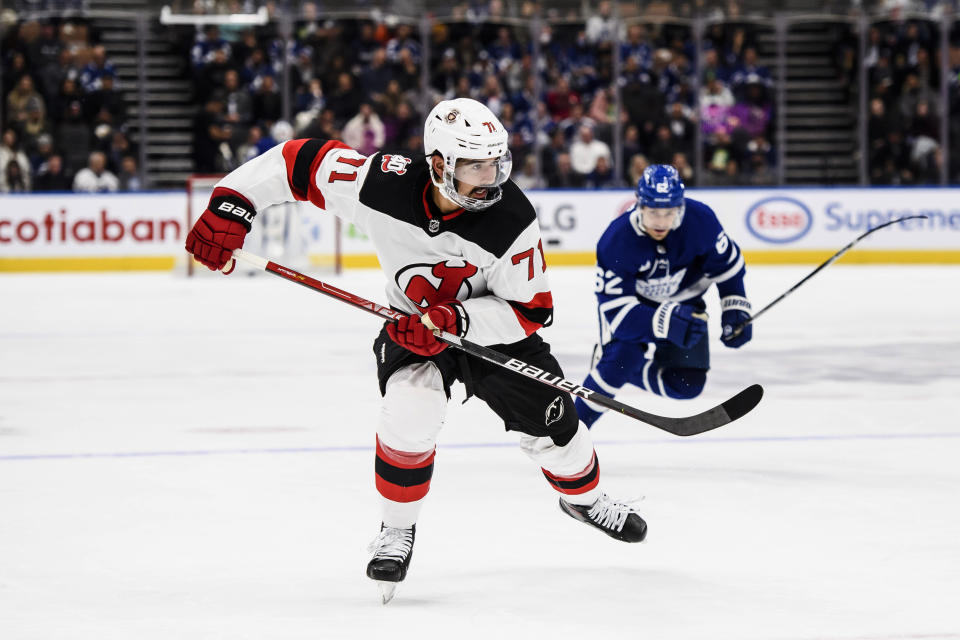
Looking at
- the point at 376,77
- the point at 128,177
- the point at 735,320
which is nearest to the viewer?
the point at 735,320

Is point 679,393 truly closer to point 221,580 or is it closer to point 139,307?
point 221,580

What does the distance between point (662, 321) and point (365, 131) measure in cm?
827

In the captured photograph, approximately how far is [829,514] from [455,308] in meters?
1.28

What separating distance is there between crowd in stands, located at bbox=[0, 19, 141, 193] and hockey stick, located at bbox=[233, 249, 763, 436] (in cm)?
908

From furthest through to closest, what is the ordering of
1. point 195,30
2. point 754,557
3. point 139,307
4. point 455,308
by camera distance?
point 195,30 → point 139,307 → point 754,557 → point 455,308

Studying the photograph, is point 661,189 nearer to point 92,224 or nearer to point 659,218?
point 659,218

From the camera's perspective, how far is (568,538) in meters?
3.27

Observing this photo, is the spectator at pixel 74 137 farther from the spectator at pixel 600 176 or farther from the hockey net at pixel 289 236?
the spectator at pixel 600 176

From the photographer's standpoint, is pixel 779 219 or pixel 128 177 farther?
pixel 128 177

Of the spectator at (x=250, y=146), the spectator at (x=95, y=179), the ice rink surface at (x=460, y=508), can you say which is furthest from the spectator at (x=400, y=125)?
the ice rink surface at (x=460, y=508)

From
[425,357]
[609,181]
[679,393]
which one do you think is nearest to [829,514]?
[679,393]

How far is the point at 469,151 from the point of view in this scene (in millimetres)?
2695

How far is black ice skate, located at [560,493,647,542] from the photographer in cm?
311

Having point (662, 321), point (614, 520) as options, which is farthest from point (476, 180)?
point (662, 321)
